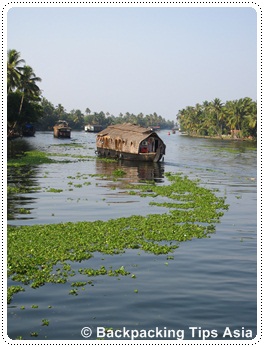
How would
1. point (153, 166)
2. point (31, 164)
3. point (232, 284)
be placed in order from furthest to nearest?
→ point (153, 166), point (31, 164), point (232, 284)

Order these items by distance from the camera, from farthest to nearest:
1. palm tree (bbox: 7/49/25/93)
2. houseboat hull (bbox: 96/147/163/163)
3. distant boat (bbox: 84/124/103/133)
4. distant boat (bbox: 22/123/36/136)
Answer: distant boat (bbox: 84/124/103/133), distant boat (bbox: 22/123/36/136), palm tree (bbox: 7/49/25/93), houseboat hull (bbox: 96/147/163/163)

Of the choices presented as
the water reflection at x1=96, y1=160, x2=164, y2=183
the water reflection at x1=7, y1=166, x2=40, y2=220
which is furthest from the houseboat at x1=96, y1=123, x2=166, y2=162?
the water reflection at x1=7, y1=166, x2=40, y2=220

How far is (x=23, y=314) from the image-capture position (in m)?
12.3

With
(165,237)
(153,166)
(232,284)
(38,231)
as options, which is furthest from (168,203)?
(153,166)

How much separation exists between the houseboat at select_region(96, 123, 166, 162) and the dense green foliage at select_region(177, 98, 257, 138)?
214ft

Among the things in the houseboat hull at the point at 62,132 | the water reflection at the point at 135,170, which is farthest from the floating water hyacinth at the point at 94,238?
the houseboat hull at the point at 62,132

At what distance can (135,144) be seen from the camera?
54.9m

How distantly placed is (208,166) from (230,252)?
38365 mm

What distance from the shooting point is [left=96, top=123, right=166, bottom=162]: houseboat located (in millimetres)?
54844

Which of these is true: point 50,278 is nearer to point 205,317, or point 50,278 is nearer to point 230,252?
point 205,317

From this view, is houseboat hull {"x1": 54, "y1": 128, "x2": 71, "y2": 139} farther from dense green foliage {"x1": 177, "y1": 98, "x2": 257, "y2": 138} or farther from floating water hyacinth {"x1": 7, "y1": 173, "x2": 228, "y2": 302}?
floating water hyacinth {"x1": 7, "y1": 173, "x2": 228, "y2": 302}

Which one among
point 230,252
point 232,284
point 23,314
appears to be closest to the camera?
point 23,314

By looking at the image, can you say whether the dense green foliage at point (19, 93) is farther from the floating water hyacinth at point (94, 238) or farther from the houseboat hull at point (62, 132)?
the floating water hyacinth at point (94, 238)

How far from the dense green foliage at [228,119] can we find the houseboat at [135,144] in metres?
65.4
